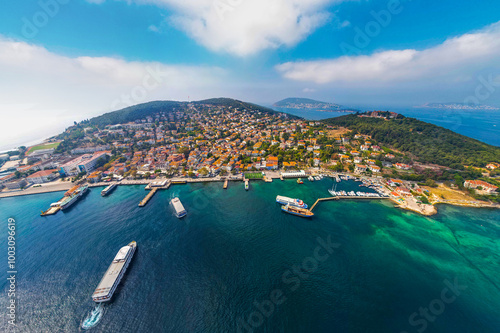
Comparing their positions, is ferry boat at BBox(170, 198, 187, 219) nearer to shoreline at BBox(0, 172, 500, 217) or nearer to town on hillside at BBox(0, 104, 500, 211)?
shoreline at BBox(0, 172, 500, 217)

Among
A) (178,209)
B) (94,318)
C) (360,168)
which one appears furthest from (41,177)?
(360,168)

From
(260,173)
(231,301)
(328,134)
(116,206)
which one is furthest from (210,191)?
(328,134)

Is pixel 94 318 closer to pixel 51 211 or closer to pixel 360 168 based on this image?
pixel 51 211

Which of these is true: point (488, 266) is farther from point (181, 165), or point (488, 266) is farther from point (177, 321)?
point (181, 165)

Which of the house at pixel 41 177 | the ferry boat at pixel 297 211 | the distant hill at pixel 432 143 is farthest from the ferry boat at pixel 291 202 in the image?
the house at pixel 41 177

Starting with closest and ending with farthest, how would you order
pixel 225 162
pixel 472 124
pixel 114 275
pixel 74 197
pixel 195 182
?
pixel 114 275 → pixel 74 197 → pixel 195 182 → pixel 225 162 → pixel 472 124

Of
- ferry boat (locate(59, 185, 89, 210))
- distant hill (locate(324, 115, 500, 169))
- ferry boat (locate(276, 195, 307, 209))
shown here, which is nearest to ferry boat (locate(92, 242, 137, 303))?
ferry boat (locate(59, 185, 89, 210))
